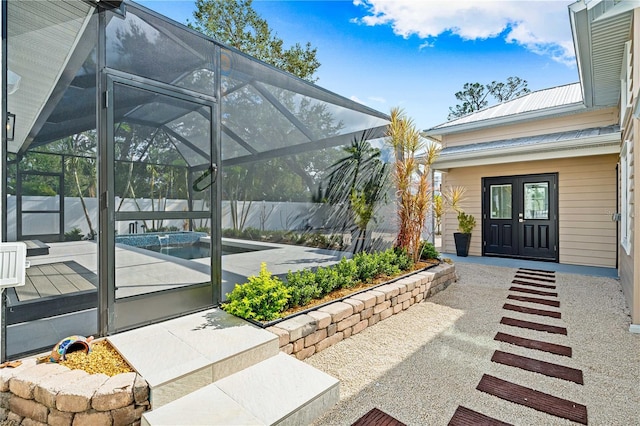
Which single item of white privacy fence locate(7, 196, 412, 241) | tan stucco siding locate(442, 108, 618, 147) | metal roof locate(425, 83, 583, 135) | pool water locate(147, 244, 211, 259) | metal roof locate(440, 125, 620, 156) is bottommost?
pool water locate(147, 244, 211, 259)

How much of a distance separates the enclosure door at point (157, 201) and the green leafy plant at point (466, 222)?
661 cm

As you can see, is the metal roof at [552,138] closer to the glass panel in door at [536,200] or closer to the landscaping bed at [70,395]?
the glass panel in door at [536,200]

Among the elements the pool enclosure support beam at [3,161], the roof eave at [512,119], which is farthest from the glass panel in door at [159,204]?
the roof eave at [512,119]

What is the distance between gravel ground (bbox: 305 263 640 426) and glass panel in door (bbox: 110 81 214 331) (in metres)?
1.45

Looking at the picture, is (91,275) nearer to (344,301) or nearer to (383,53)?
(344,301)

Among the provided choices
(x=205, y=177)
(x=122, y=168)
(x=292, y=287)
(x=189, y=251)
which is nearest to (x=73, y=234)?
(x=122, y=168)

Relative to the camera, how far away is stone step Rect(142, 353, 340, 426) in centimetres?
177


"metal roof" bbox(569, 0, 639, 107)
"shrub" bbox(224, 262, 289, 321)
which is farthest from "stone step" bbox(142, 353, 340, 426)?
"metal roof" bbox(569, 0, 639, 107)

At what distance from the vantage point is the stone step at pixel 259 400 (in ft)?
5.81

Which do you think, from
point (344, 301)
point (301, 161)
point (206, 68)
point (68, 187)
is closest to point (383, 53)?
point (301, 161)

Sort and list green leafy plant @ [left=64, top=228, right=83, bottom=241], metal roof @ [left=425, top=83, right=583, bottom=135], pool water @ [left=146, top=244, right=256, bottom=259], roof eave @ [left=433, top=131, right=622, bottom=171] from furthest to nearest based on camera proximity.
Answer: metal roof @ [left=425, top=83, right=583, bottom=135], roof eave @ [left=433, top=131, right=622, bottom=171], pool water @ [left=146, top=244, right=256, bottom=259], green leafy plant @ [left=64, top=228, right=83, bottom=241]

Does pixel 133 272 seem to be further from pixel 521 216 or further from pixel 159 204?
pixel 521 216

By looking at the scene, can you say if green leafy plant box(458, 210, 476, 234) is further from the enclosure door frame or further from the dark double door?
the enclosure door frame

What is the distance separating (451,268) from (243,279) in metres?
3.60
